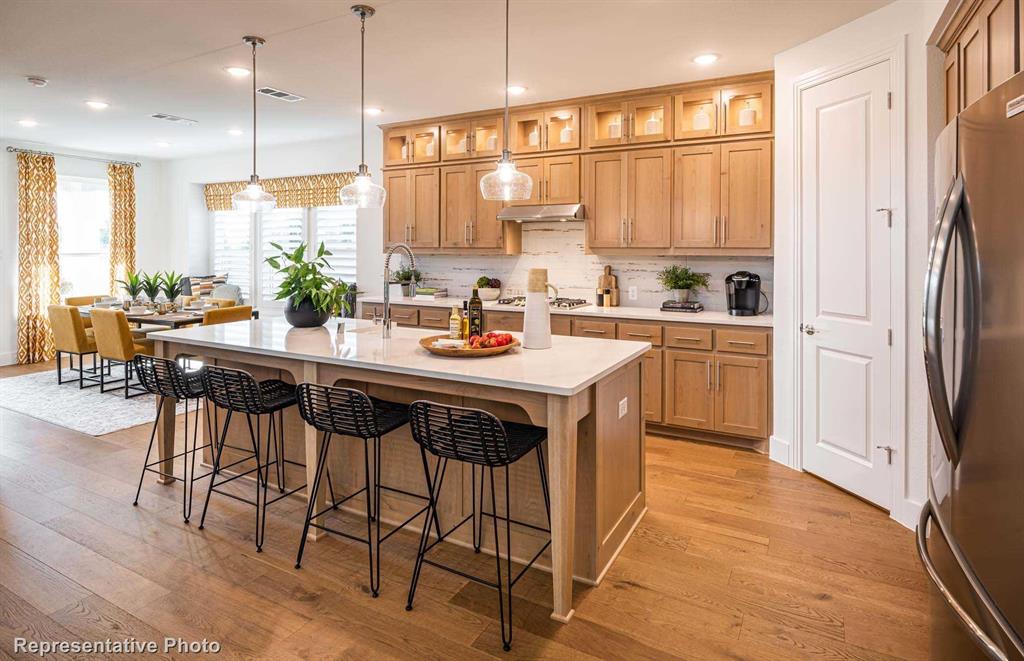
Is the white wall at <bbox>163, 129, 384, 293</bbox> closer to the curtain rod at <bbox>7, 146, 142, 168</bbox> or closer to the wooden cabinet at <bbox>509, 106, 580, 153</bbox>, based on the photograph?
the curtain rod at <bbox>7, 146, 142, 168</bbox>

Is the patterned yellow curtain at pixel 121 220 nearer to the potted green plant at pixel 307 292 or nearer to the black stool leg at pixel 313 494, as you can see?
the potted green plant at pixel 307 292

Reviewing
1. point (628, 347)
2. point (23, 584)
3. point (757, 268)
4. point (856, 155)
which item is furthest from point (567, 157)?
point (23, 584)

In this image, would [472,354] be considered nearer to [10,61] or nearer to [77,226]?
[10,61]

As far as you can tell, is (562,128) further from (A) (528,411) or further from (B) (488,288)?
(A) (528,411)

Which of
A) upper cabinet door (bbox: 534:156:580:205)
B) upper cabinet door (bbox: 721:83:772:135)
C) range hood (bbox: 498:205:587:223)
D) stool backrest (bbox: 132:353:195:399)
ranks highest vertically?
upper cabinet door (bbox: 721:83:772:135)

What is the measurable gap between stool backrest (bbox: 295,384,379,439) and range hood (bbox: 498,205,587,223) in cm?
292

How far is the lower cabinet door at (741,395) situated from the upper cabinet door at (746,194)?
893mm

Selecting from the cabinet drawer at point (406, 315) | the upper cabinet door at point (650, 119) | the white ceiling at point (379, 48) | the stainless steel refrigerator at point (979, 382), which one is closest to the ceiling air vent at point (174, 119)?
the white ceiling at point (379, 48)

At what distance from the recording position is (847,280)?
137 inches

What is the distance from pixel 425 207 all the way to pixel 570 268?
5.05 feet

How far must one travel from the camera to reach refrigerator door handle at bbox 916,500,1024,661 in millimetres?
1075

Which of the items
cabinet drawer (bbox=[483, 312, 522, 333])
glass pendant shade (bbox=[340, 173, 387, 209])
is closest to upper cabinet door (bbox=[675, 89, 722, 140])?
cabinet drawer (bbox=[483, 312, 522, 333])

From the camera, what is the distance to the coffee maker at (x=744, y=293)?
4535mm

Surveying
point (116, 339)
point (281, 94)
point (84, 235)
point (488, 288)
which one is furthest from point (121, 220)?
point (488, 288)
